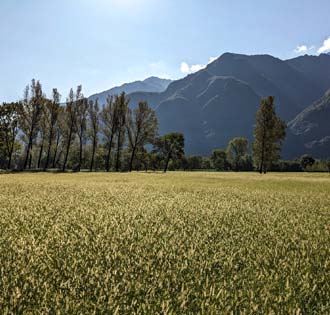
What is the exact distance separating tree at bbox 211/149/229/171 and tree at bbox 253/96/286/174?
241 feet

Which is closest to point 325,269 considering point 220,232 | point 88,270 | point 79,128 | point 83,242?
point 220,232

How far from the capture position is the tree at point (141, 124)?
5827 centimetres

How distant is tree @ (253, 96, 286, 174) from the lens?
2104 inches

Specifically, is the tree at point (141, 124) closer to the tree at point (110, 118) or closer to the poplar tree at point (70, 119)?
the tree at point (110, 118)

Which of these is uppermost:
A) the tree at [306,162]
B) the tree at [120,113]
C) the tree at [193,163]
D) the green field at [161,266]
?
the tree at [120,113]

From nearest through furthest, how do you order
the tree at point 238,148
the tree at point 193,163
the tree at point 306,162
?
the tree at point 238,148 < the tree at point 306,162 < the tree at point 193,163

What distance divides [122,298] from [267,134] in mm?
55640

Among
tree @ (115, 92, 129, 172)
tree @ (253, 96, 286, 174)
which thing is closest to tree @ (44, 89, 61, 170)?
tree @ (115, 92, 129, 172)

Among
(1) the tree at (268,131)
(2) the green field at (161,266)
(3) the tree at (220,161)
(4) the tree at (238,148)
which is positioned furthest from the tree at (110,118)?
(3) the tree at (220,161)

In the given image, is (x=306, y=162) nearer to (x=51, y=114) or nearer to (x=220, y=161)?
(x=220, y=161)

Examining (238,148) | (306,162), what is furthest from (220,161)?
(306,162)

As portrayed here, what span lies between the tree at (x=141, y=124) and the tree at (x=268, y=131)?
21.8 metres

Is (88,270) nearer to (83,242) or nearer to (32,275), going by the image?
(32,275)

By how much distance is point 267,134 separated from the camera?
53.8 m
